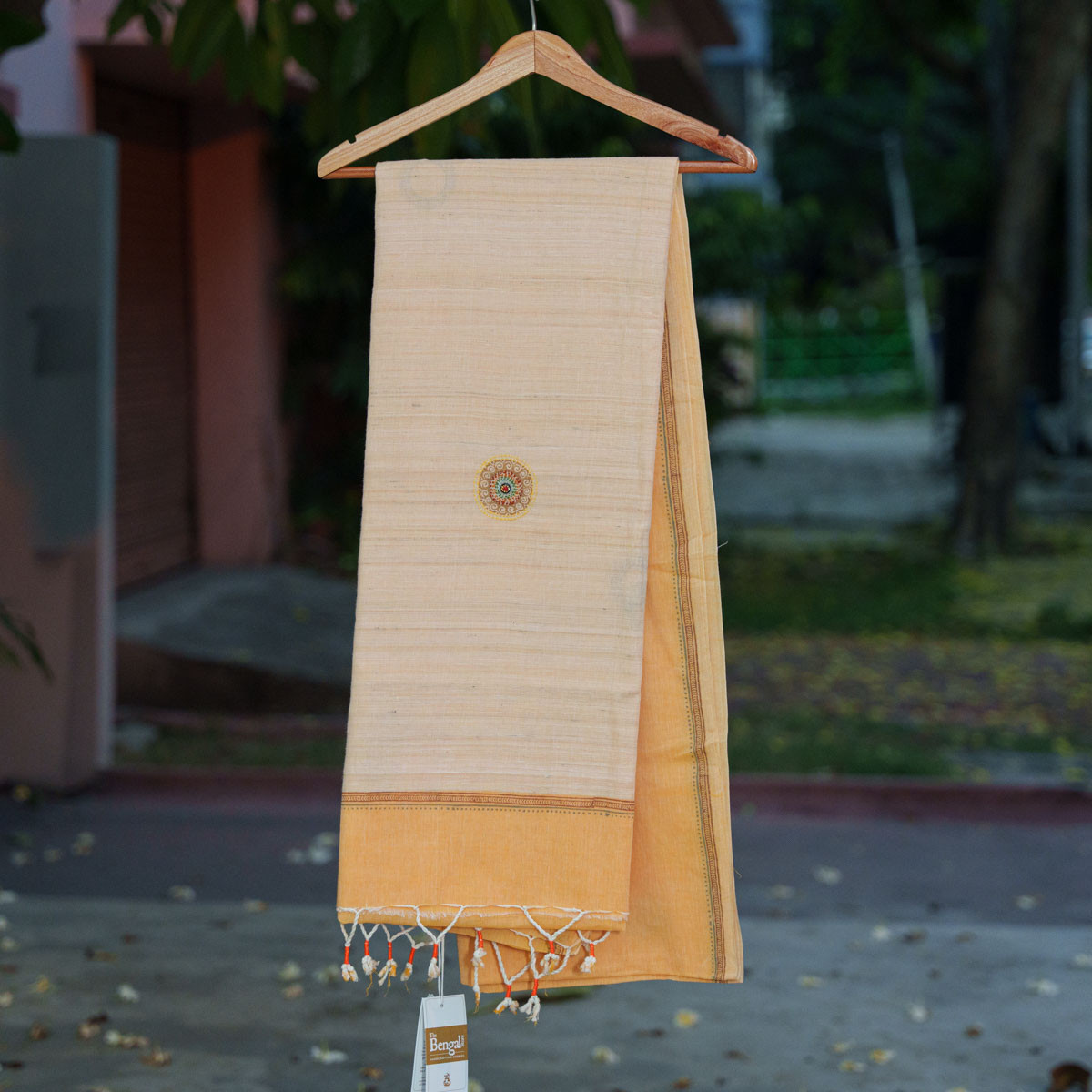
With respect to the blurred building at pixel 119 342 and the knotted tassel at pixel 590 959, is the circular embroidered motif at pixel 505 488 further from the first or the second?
the blurred building at pixel 119 342

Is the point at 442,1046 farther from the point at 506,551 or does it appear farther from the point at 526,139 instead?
the point at 526,139

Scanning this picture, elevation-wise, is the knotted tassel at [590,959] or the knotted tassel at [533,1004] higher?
the knotted tassel at [590,959]

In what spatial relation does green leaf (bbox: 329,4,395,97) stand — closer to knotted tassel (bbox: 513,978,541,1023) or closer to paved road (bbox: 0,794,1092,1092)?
knotted tassel (bbox: 513,978,541,1023)

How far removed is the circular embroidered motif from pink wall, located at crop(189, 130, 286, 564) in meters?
7.55

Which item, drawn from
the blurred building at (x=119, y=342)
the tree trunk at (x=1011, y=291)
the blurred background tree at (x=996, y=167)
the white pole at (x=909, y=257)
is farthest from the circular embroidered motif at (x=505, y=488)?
the white pole at (x=909, y=257)

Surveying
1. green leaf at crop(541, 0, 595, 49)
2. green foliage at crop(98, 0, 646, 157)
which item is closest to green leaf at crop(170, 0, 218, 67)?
green foliage at crop(98, 0, 646, 157)

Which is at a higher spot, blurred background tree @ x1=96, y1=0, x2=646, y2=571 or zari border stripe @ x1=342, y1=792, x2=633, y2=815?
blurred background tree @ x1=96, y1=0, x2=646, y2=571

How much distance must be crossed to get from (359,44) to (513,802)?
5.99ft

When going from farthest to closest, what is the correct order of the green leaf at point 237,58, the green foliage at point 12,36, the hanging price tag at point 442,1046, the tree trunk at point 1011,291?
the tree trunk at point 1011,291, the green leaf at point 237,58, the green foliage at point 12,36, the hanging price tag at point 442,1046

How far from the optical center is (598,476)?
7.80 ft

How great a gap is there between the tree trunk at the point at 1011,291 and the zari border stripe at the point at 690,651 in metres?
9.88

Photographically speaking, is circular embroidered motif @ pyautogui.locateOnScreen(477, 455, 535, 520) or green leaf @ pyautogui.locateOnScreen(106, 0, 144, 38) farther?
green leaf @ pyautogui.locateOnScreen(106, 0, 144, 38)

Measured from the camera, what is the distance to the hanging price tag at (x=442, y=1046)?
2.20 metres

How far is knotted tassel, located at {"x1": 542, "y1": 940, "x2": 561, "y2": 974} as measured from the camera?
94.4 inches
